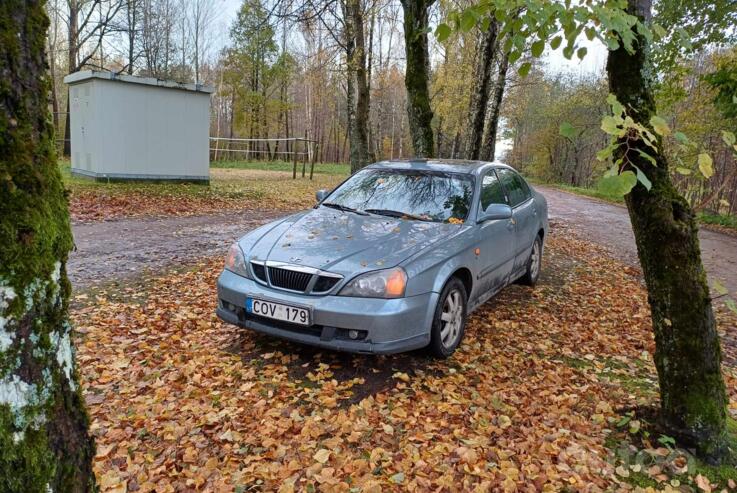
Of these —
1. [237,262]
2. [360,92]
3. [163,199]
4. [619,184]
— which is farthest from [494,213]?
[360,92]

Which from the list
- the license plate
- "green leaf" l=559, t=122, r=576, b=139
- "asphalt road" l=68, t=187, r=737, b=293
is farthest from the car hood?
"asphalt road" l=68, t=187, r=737, b=293

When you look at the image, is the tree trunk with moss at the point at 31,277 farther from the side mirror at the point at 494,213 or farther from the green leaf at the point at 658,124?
the side mirror at the point at 494,213

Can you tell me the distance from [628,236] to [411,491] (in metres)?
11.4

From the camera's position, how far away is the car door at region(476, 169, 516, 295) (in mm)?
4547

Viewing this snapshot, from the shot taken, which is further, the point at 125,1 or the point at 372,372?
the point at 125,1

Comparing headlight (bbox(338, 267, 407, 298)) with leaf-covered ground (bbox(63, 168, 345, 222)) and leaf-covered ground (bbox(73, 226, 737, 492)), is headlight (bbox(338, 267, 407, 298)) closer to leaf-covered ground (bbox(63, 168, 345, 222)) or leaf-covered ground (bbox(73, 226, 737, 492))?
leaf-covered ground (bbox(73, 226, 737, 492))

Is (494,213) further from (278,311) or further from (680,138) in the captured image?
(680,138)

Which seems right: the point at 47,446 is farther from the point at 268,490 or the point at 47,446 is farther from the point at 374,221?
the point at 374,221

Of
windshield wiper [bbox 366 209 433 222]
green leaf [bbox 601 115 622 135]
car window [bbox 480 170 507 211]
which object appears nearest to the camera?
green leaf [bbox 601 115 622 135]

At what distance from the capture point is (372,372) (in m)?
3.77

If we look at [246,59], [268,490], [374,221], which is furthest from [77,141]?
[246,59]

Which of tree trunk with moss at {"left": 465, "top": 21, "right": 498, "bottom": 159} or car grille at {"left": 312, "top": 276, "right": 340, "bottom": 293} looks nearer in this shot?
car grille at {"left": 312, "top": 276, "right": 340, "bottom": 293}

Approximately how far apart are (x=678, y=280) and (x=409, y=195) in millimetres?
2556

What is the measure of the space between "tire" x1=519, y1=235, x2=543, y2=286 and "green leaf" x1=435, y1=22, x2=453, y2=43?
12.3 ft
